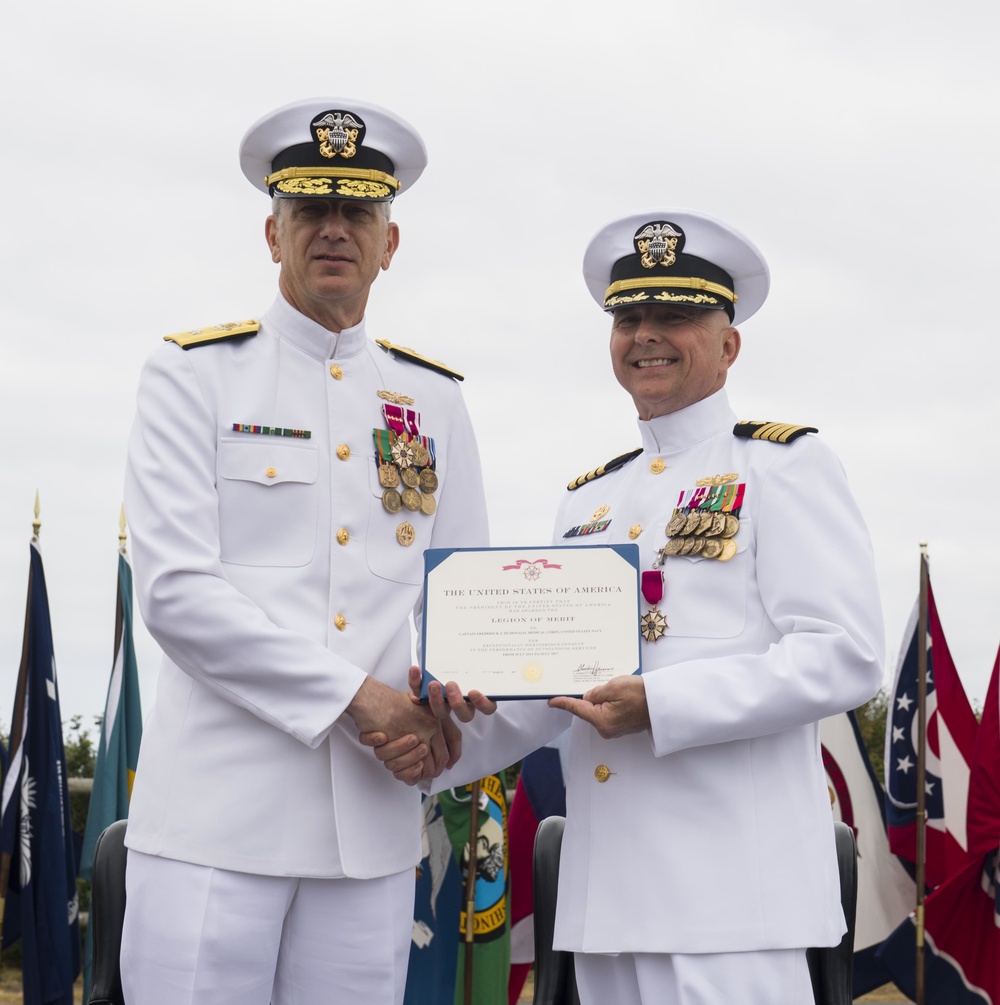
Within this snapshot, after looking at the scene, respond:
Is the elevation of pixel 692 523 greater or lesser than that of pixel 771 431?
lesser

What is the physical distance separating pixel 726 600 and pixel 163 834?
4.38 feet

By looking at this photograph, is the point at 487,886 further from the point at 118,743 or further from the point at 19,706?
the point at 19,706

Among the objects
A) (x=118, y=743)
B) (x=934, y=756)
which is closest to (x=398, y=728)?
(x=118, y=743)

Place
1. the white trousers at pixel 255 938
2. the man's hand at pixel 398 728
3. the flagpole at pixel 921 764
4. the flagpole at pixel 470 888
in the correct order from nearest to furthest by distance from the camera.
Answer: the white trousers at pixel 255 938, the man's hand at pixel 398 728, the flagpole at pixel 470 888, the flagpole at pixel 921 764

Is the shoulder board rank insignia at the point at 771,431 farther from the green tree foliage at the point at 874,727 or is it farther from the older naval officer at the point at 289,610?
the green tree foliage at the point at 874,727

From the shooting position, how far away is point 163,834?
2814 millimetres

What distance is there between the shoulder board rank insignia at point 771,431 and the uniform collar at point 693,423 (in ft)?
0.22

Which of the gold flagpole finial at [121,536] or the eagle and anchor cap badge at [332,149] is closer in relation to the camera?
the eagle and anchor cap badge at [332,149]

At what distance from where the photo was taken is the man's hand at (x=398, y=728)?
9.29ft

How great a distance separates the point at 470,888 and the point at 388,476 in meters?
2.96

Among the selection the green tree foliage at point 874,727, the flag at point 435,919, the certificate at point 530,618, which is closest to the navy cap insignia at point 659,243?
the certificate at point 530,618

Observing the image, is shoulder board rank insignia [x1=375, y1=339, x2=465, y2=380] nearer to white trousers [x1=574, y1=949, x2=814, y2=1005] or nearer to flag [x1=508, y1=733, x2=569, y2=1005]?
white trousers [x1=574, y1=949, x2=814, y2=1005]

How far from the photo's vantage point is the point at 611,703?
2797 millimetres

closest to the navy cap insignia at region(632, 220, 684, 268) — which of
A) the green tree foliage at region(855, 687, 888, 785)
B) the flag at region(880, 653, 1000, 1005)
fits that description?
the flag at region(880, 653, 1000, 1005)
